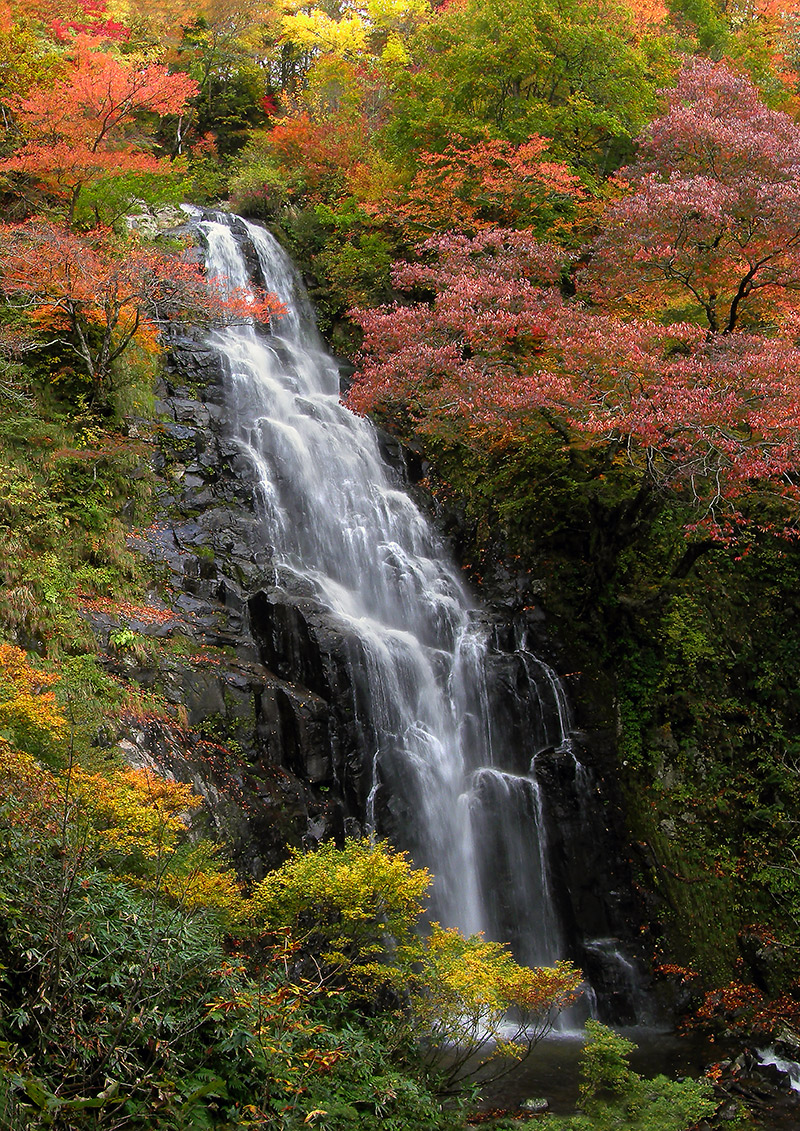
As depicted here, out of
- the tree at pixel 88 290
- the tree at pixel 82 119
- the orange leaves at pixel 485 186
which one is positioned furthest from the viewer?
the orange leaves at pixel 485 186

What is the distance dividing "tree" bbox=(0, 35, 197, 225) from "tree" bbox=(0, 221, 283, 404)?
1.38 m

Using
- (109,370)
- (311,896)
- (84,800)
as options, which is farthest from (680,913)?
(109,370)

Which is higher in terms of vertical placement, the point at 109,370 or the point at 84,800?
the point at 109,370

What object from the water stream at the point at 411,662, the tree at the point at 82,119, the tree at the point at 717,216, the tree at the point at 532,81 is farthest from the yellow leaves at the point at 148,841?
the tree at the point at 532,81

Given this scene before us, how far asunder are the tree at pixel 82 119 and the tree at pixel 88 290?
1.38 meters

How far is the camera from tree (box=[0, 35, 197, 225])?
44.5ft

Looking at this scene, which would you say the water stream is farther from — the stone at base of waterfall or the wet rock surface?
the stone at base of waterfall

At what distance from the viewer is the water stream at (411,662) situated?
11.3 meters

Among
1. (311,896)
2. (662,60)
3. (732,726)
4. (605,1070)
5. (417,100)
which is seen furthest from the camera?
(662,60)

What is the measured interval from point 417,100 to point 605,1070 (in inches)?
779

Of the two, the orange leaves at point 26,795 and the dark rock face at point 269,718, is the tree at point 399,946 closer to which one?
the orange leaves at point 26,795

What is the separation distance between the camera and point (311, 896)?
21.2ft

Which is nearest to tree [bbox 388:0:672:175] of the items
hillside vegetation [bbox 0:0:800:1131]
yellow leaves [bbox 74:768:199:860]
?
hillside vegetation [bbox 0:0:800:1131]

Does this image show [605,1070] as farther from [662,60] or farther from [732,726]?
[662,60]
